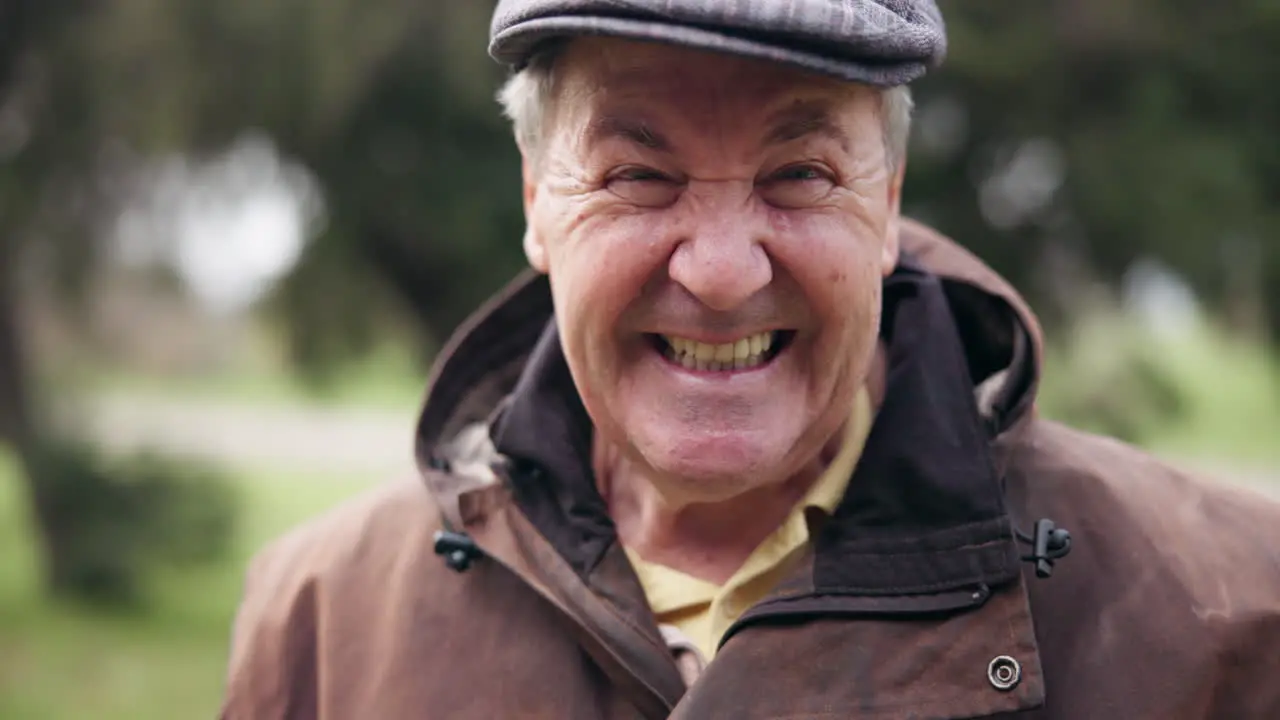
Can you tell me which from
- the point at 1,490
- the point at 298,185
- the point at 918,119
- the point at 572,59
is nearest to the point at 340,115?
the point at 298,185

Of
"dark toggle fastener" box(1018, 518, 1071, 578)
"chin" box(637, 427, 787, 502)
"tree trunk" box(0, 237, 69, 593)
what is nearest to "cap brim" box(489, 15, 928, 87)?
"chin" box(637, 427, 787, 502)

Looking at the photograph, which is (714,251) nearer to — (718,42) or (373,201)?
(718,42)

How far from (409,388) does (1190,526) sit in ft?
16.7

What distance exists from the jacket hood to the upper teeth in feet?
1.21

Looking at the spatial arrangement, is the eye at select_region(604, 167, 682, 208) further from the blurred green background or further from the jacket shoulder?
the blurred green background

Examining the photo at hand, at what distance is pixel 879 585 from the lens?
1.71 m

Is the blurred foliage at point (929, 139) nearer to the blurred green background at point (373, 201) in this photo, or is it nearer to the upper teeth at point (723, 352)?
the blurred green background at point (373, 201)

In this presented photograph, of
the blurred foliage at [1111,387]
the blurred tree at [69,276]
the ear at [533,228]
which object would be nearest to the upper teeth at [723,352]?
the ear at [533,228]

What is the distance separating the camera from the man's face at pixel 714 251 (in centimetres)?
162

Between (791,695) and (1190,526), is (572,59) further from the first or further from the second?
(1190,526)

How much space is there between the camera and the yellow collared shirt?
185cm

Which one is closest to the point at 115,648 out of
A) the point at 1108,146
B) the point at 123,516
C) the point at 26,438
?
the point at 123,516

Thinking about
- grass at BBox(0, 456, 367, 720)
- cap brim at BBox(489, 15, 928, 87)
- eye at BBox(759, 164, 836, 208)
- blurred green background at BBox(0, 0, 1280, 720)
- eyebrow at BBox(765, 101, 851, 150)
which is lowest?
grass at BBox(0, 456, 367, 720)

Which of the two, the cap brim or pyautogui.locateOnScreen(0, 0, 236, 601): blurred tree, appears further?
pyautogui.locateOnScreen(0, 0, 236, 601): blurred tree
